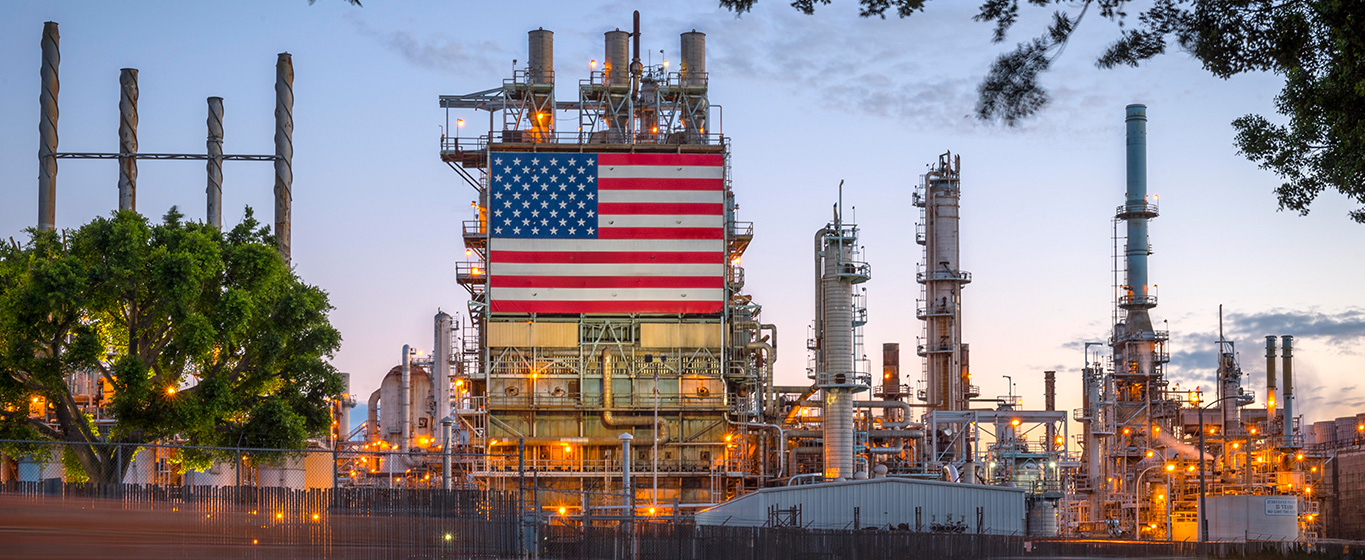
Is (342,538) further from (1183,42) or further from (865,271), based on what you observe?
(865,271)

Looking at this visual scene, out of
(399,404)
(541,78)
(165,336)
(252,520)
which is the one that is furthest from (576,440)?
(252,520)

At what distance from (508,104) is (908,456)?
90.0ft

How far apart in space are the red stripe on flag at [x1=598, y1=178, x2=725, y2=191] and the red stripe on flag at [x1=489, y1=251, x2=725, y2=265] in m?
3.08

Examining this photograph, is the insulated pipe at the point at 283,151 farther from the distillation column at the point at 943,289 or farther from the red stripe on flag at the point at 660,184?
the distillation column at the point at 943,289

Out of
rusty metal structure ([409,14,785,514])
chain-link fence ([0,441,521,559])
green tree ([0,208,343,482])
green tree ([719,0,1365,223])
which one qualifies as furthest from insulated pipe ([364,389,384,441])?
green tree ([719,0,1365,223])

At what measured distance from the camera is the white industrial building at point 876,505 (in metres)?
50.2

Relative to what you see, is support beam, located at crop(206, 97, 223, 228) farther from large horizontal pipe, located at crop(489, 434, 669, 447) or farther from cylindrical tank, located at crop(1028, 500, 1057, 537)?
cylindrical tank, located at crop(1028, 500, 1057, 537)

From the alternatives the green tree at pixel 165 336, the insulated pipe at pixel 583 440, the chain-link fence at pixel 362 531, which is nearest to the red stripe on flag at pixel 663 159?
the insulated pipe at pixel 583 440

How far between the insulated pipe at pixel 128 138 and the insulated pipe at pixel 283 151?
7.15 m

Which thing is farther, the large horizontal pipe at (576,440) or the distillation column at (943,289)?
the distillation column at (943,289)

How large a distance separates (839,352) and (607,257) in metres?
12.6

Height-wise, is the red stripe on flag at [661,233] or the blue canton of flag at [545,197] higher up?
the blue canton of flag at [545,197]

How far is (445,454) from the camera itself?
33125 mm

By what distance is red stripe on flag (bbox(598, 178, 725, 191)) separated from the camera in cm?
7075
